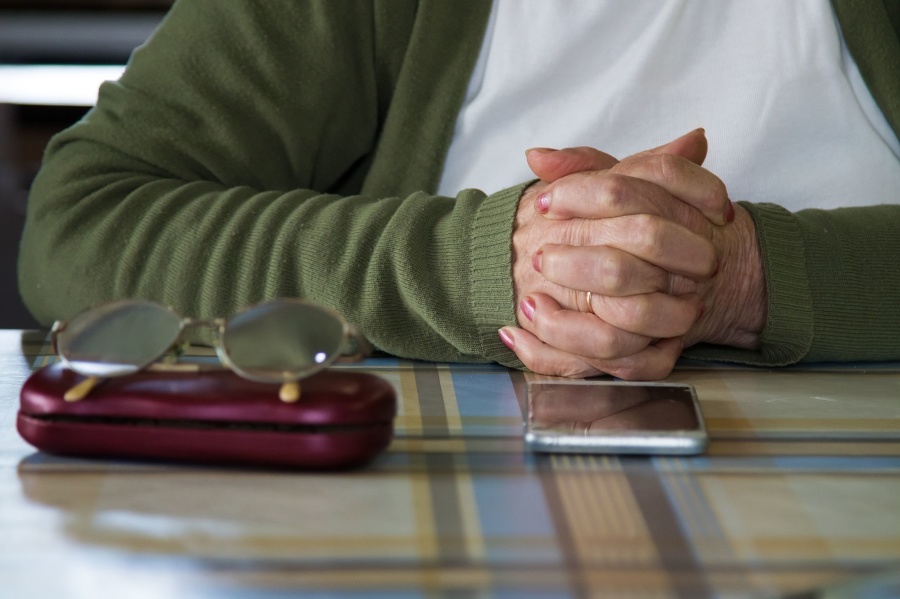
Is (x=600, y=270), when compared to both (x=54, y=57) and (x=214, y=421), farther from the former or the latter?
(x=54, y=57)

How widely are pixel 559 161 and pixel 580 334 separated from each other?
0.52ft

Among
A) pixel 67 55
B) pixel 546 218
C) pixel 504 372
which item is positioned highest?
pixel 546 218

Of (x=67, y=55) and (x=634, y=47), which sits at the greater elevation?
(x=634, y=47)

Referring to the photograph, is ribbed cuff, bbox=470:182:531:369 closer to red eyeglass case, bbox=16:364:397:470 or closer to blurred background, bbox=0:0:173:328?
red eyeglass case, bbox=16:364:397:470

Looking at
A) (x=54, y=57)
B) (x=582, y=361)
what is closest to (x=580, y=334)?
(x=582, y=361)

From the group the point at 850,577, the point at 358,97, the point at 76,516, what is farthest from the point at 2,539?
the point at 358,97

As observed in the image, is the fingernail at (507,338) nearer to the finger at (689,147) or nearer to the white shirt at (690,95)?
the finger at (689,147)

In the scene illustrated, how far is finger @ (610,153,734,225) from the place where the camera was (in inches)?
30.6

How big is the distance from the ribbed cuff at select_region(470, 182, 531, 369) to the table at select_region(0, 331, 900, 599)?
15cm

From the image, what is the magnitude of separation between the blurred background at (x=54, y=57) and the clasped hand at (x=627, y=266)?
6.01ft

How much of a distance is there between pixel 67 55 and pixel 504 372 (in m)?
2.05

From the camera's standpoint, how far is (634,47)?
1.08 metres

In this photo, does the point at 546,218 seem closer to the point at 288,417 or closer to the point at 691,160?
the point at 691,160

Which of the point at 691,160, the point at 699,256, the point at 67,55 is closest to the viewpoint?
the point at 699,256
